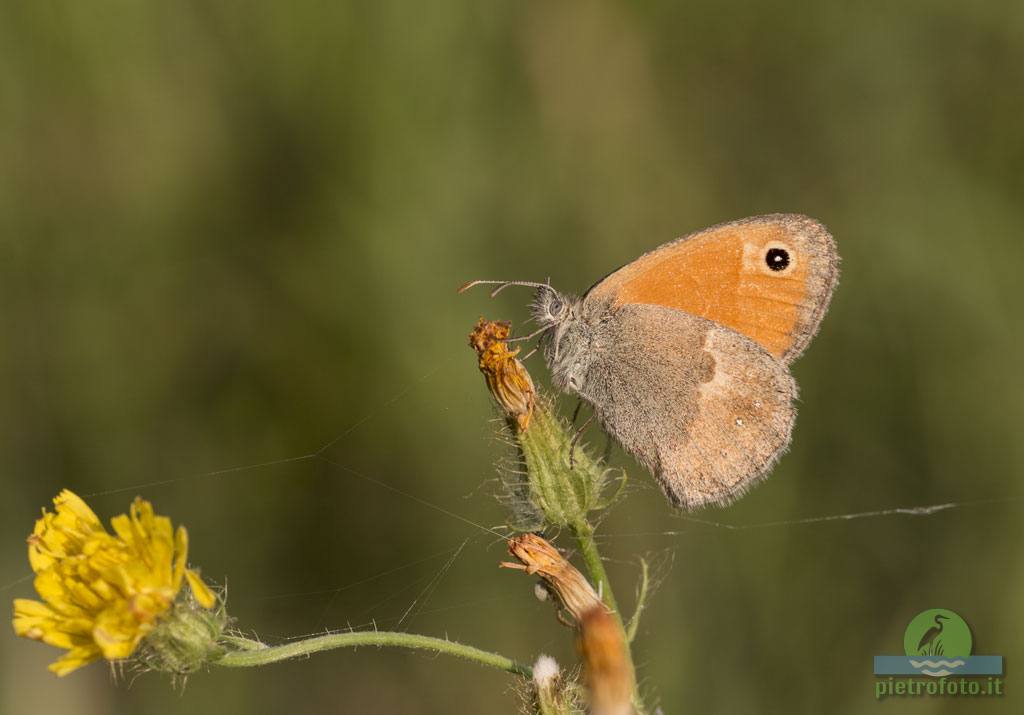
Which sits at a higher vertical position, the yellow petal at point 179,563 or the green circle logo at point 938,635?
the yellow petal at point 179,563

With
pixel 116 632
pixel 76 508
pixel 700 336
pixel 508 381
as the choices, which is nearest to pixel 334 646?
pixel 116 632

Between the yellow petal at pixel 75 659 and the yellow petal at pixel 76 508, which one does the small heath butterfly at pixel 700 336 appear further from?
the yellow petal at pixel 75 659

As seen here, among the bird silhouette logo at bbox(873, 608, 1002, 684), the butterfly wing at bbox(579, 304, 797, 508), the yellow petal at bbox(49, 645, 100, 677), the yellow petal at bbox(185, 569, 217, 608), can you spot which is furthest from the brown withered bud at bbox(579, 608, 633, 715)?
the bird silhouette logo at bbox(873, 608, 1002, 684)

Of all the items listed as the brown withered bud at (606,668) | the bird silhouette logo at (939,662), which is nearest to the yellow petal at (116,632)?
the brown withered bud at (606,668)

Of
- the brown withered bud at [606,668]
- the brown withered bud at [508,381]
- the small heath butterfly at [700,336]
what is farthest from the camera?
the small heath butterfly at [700,336]

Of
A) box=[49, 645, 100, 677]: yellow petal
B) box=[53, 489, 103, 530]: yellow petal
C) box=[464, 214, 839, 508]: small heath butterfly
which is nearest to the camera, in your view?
box=[49, 645, 100, 677]: yellow petal

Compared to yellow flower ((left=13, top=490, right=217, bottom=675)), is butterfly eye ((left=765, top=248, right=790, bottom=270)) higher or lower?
higher

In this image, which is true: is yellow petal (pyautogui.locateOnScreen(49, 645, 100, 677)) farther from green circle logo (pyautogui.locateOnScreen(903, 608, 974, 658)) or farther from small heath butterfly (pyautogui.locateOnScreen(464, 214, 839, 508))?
green circle logo (pyautogui.locateOnScreen(903, 608, 974, 658))
